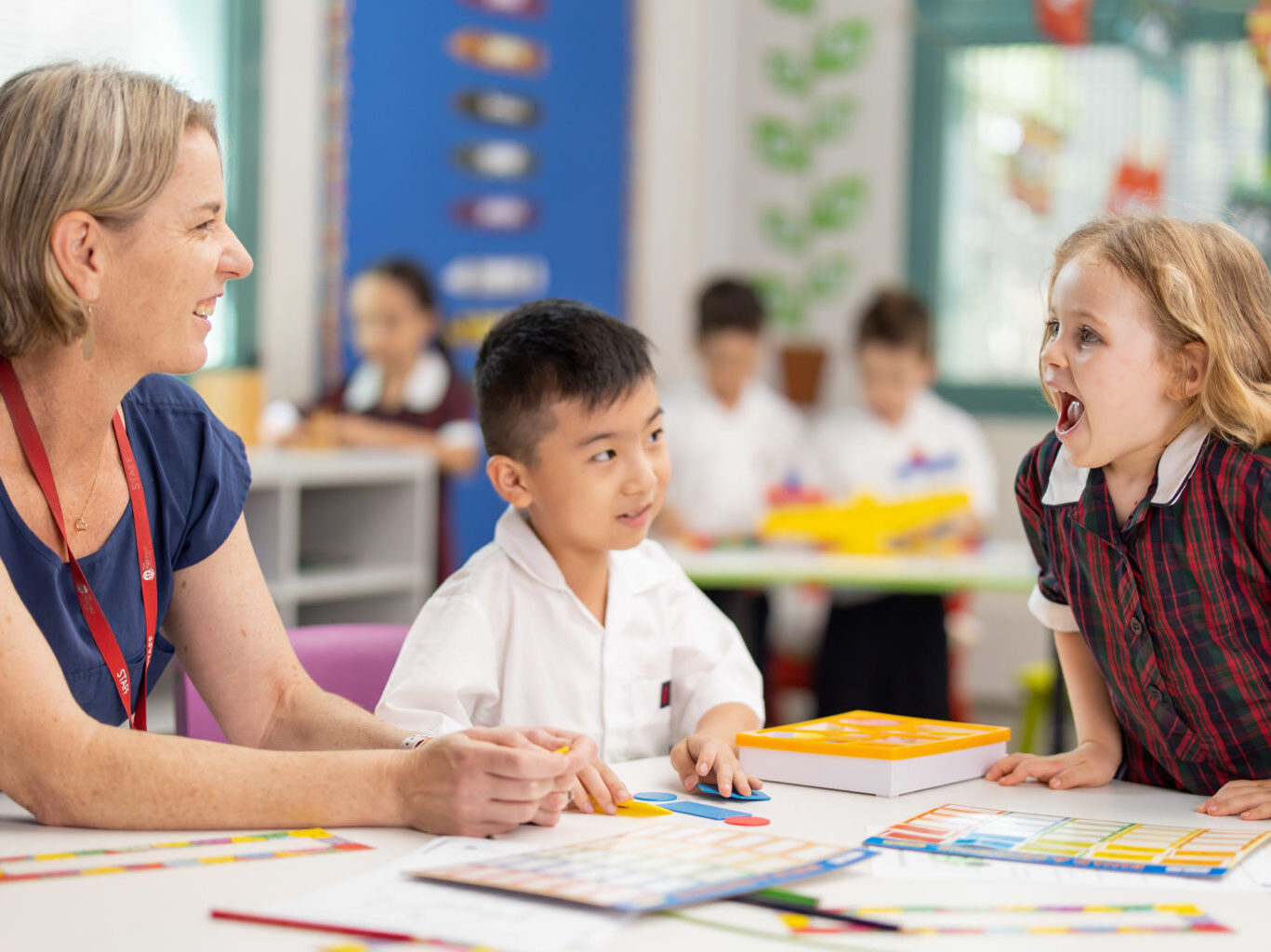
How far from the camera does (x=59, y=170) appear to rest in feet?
4.36

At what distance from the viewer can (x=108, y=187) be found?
1.35 meters

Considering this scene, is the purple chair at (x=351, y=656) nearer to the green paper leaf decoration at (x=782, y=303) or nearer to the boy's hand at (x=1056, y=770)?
the boy's hand at (x=1056, y=770)

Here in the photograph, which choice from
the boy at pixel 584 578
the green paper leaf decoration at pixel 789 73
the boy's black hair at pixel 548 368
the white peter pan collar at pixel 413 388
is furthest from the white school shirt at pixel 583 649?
the green paper leaf decoration at pixel 789 73

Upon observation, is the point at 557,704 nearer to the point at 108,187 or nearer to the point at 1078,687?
the point at 1078,687

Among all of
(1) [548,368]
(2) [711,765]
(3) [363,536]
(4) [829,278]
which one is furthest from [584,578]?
(4) [829,278]

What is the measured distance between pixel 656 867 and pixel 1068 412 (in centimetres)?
72

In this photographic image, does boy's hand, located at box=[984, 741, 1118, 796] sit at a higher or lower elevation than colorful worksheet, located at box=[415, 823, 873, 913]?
lower

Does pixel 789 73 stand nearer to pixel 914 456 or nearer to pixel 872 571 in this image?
pixel 914 456

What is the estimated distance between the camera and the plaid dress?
1.44 meters

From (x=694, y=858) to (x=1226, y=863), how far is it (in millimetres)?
420

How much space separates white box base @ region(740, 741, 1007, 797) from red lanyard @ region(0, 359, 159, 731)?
2.00 ft

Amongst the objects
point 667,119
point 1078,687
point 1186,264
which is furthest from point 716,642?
point 667,119

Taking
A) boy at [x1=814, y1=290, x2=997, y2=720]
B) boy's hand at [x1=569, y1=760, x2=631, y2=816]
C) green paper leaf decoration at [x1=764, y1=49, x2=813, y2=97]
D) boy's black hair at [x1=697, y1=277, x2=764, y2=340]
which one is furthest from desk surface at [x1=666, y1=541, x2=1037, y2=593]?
green paper leaf decoration at [x1=764, y1=49, x2=813, y2=97]

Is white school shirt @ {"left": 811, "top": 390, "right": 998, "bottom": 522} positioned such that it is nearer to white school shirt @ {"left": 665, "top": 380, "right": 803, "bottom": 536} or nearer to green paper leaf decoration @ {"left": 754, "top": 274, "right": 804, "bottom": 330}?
white school shirt @ {"left": 665, "top": 380, "right": 803, "bottom": 536}
